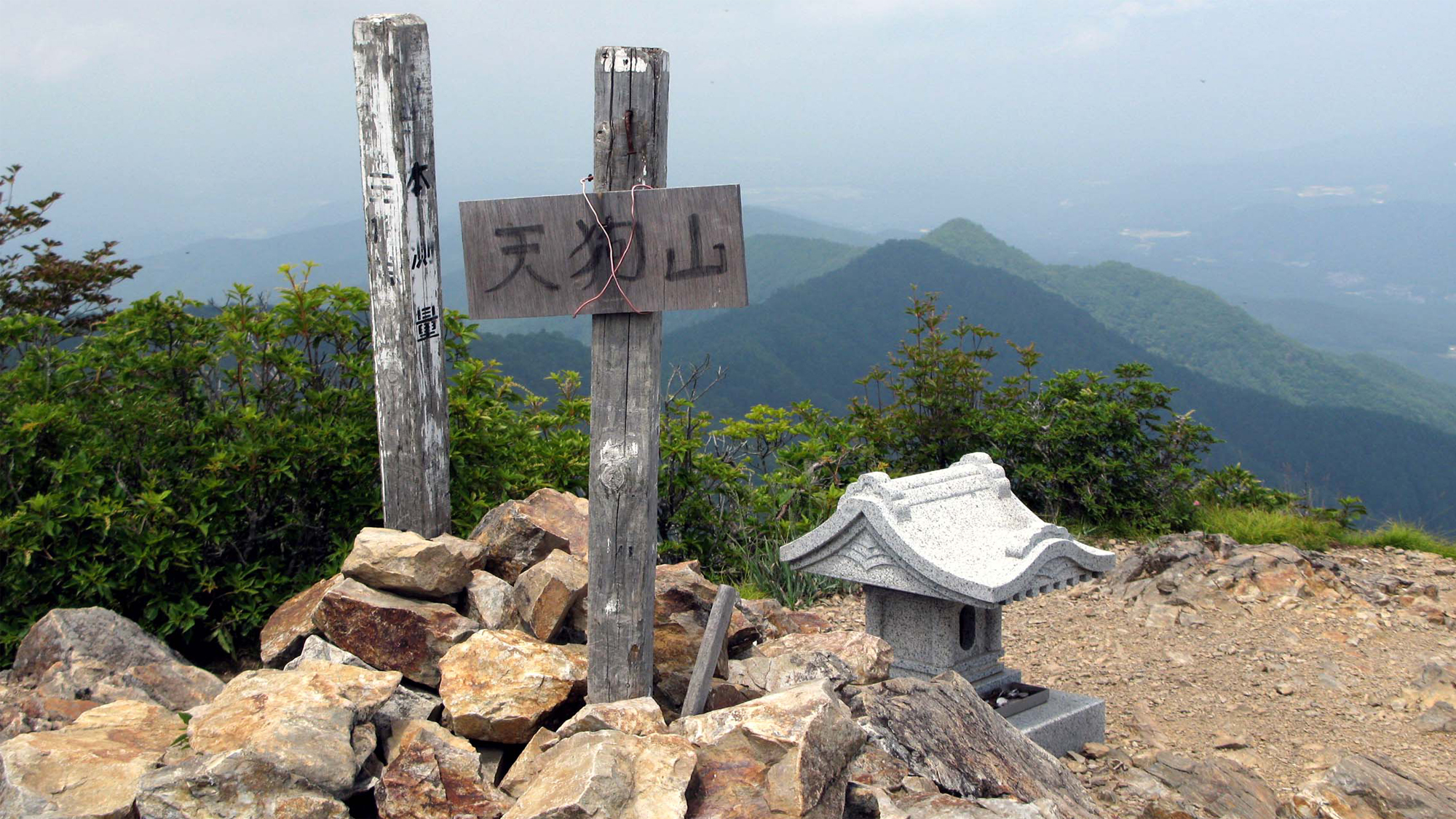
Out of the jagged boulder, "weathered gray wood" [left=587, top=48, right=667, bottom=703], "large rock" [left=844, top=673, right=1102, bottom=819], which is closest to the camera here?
"weathered gray wood" [left=587, top=48, right=667, bottom=703]

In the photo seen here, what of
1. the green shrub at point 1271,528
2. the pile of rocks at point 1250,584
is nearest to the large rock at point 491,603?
the pile of rocks at point 1250,584

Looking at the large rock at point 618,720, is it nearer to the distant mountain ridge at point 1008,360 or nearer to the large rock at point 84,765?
the large rock at point 84,765

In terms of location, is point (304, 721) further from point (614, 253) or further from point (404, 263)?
point (404, 263)

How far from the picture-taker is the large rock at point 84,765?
108 inches

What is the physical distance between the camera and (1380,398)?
3975 centimetres

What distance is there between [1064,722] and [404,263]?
372 cm

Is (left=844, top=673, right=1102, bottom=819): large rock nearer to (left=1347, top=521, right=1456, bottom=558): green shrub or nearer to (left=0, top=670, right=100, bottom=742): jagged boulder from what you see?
(left=0, top=670, right=100, bottom=742): jagged boulder

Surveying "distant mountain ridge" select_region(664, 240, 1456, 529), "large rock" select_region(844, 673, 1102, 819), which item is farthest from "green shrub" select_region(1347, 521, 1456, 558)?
"distant mountain ridge" select_region(664, 240, 1456, 529)

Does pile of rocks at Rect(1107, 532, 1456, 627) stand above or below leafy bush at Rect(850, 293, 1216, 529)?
below

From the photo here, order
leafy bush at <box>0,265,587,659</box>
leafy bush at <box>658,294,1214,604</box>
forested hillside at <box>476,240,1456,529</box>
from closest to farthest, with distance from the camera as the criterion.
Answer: leafy bush at <box>0,265,587,659</box>
leafy bush at <box>658,294,1214,604</box>
forested hillside at <box>476,240,1456,529</box>

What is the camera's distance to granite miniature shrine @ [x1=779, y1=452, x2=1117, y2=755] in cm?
466

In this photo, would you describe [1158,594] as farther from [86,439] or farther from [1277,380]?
[1277,380]

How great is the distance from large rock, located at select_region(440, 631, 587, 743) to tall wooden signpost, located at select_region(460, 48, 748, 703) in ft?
0.44

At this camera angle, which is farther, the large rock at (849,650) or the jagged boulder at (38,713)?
the large rock at (849,650)
